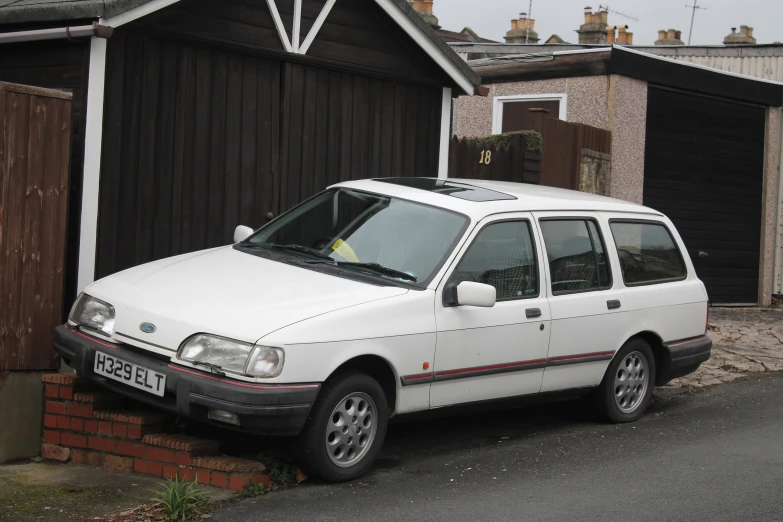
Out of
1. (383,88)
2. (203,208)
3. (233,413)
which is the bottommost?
(233,413)

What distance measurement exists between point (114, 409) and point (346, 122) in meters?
4.25

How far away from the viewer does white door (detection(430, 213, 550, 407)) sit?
21.6 ft

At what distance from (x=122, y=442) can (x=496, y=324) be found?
2455 millimetres

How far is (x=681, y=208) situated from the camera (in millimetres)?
15945

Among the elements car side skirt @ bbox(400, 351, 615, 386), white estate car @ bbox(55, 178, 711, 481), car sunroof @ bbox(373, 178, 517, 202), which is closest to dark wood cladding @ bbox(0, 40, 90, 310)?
white estate car @ bbox(55, 178, 711, 481)

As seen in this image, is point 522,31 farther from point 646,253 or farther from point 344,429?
point 344,429

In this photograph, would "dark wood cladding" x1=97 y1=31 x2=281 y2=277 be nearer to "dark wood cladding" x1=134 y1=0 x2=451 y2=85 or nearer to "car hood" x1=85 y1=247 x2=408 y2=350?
"dark wood cladding" x1=134 y1=0 x2=451 y2=85

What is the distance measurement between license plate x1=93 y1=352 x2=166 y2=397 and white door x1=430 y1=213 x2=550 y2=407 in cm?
169

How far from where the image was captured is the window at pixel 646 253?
8133 millimetres

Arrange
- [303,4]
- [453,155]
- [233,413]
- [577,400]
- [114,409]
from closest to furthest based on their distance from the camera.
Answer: [233,413], [114,409], [577,400], [303,4], [453,155]

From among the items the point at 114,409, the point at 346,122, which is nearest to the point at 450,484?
the point at 114,409

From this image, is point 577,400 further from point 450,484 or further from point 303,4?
point 303,4

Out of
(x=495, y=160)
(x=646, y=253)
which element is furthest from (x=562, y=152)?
(x=646, y=253)

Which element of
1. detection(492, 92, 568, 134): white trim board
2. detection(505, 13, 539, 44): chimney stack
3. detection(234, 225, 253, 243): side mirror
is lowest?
detection(234, 225, 253, 243): side mirror
